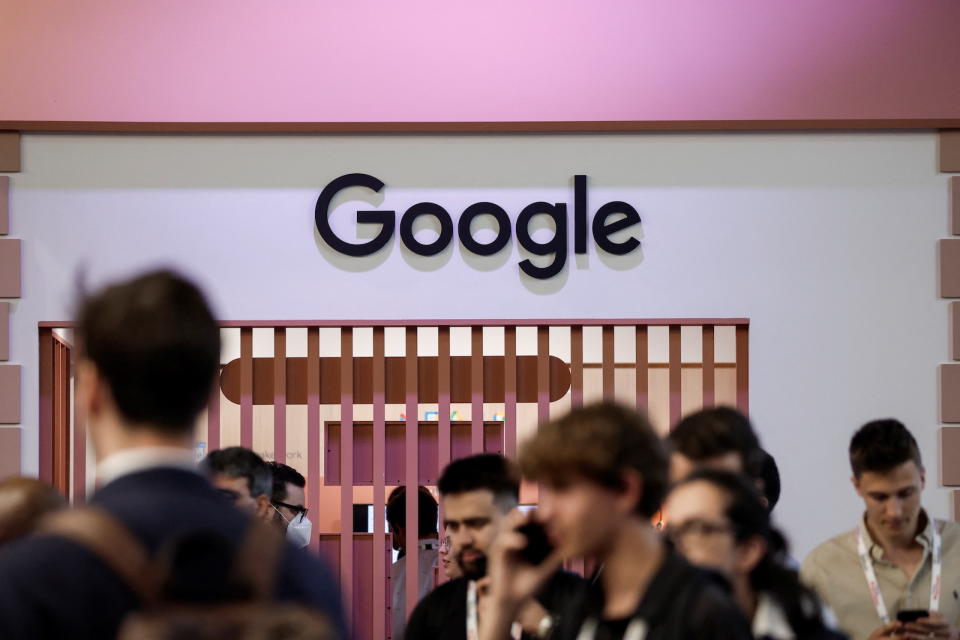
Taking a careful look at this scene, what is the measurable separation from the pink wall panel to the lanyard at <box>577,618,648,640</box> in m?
3.89

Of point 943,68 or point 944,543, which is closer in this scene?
point 944,543

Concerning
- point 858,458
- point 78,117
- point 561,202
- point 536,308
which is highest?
point 78,117

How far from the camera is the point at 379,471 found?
5664 millimetres

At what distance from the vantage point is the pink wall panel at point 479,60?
18.6ft

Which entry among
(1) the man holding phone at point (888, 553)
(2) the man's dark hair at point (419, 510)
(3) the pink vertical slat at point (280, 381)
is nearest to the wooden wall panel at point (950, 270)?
(1) the man holding phone at point (888, 553)

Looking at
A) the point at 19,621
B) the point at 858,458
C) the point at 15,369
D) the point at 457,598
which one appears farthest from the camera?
the point at 15,369

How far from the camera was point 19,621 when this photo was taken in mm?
1349

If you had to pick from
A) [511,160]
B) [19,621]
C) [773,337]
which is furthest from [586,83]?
[19,621]

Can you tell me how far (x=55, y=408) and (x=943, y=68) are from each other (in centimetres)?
415

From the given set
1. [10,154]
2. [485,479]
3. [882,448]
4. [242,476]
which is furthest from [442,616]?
[10,154]

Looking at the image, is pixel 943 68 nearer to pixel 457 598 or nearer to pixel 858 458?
pixel 858 458

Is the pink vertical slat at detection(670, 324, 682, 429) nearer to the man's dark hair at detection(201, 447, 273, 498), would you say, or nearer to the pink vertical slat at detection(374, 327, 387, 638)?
the pink vertical slat at detection(374, 327, 387, 638)

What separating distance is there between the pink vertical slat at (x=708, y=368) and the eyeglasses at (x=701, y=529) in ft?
10.8

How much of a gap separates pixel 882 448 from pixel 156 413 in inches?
99.0
